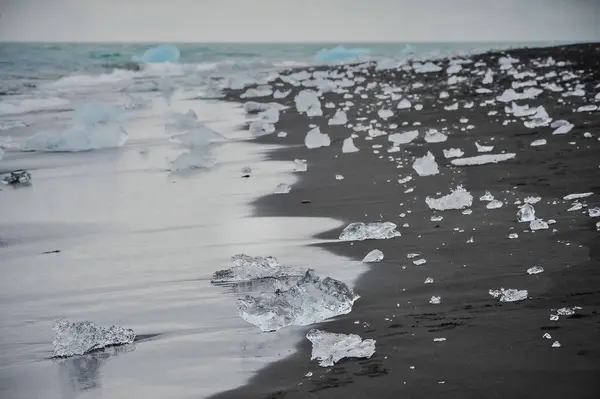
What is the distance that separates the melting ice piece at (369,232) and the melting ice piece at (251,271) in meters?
0.45

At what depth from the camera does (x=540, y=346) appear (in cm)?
189

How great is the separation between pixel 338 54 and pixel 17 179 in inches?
852

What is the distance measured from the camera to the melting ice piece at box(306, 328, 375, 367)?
1.93m

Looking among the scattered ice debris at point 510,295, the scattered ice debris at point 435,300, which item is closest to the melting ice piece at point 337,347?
the scattered ice debris at point 435,300

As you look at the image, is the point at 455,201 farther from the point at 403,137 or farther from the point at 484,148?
the point at 403,137

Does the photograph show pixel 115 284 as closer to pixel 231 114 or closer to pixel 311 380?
pixel 311 380

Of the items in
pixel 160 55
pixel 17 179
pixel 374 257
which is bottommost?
pixel 17 179

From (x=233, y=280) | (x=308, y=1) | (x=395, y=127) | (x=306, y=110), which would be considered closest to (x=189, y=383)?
(x=233, y=280)

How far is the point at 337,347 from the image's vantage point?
77.7 inches

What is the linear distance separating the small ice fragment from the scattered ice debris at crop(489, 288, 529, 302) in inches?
35.8

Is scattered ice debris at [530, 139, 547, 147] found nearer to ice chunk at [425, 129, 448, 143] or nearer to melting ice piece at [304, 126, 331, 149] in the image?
ice chunk at [425, 129, 448, 143]

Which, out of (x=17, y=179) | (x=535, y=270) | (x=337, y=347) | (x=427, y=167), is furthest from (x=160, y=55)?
(x=337, y=347)

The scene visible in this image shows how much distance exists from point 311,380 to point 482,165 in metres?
3.05

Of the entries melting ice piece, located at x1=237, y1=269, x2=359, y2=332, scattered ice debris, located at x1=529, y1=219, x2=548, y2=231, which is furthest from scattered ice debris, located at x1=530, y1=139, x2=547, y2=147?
melting ice piece, located at x1=237, y1=269, x2=359, y2=332
